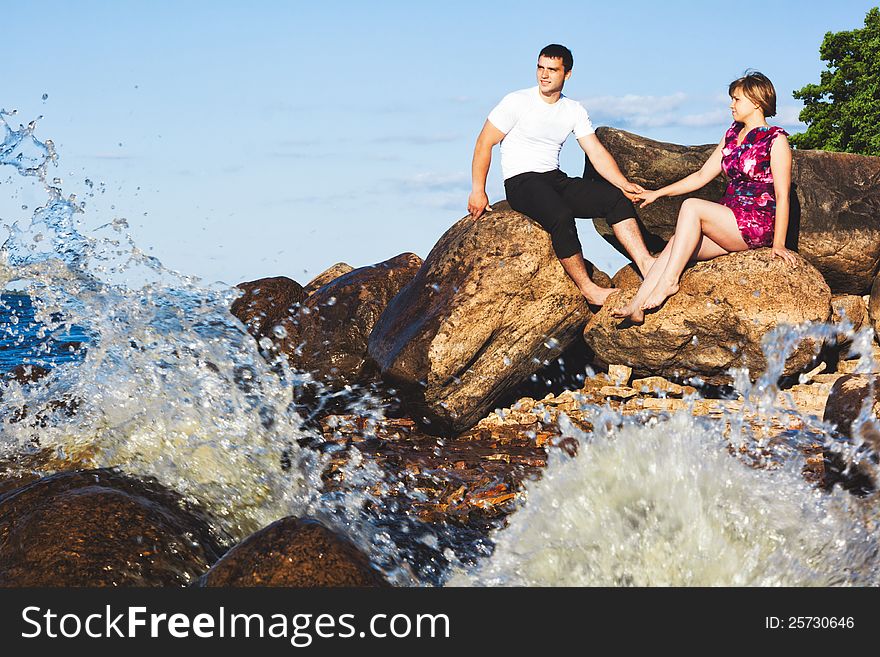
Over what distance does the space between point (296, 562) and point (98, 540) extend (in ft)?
4.22

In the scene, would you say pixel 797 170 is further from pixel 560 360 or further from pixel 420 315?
pixel 420 315

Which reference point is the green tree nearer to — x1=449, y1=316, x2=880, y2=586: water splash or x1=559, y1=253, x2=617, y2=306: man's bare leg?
x1=559, y1=253, x2=617, y2=306: man's bare leg

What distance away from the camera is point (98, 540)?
15.5 feet

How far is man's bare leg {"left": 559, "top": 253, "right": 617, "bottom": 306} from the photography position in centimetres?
927

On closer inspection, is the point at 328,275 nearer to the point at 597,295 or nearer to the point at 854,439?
the point at 597,295

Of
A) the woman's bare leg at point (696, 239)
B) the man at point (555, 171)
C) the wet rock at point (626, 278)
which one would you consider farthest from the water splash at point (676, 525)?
the wet rock at point (626, 278)

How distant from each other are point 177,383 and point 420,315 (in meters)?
2.81

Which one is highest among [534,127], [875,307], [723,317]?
[534,127]

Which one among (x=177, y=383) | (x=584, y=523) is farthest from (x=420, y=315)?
(x=584, y=523)

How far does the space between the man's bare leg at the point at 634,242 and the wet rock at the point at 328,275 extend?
7.30m

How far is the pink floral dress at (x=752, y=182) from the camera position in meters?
8.54

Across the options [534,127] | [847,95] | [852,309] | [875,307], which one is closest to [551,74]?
[534,127]

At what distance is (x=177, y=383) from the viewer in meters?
7.65

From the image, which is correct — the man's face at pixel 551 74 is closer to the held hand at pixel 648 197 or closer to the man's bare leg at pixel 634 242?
the held hand at pixel 648 197
